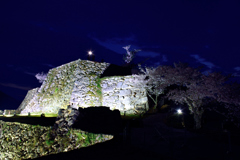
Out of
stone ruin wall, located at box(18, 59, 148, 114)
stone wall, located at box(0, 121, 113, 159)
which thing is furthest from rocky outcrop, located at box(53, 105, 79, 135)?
stone ruin wall, located at box(18, 59, 148, 114)

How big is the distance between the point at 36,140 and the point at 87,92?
9995 millimetres

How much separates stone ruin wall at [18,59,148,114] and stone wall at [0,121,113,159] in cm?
756

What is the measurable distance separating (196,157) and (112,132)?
4.26 metres

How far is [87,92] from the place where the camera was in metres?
17.3

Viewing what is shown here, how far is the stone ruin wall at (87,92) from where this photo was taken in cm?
1666

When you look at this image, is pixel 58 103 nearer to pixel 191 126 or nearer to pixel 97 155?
pixel 97 155

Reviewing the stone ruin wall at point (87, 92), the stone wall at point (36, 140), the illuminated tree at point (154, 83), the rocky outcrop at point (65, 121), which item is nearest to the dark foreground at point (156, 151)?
the stone wall at point (36, 140)

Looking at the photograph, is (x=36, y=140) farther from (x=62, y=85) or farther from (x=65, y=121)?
(x=62, y=85)

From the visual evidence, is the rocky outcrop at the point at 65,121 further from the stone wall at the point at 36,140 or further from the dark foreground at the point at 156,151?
the dark foreground at the point at 156,151

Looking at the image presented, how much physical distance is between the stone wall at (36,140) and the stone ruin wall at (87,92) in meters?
7.56

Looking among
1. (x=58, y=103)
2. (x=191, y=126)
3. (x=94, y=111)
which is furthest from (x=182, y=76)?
(x=58, y=103)

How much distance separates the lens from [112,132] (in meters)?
7.95

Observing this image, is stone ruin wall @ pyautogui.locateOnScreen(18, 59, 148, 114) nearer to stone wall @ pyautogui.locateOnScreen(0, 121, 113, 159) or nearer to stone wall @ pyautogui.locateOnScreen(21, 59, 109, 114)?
stone wall @ pyautogui.locateOnScreen(21, 59, 109, 114)

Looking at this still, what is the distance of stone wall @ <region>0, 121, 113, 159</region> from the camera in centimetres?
671
